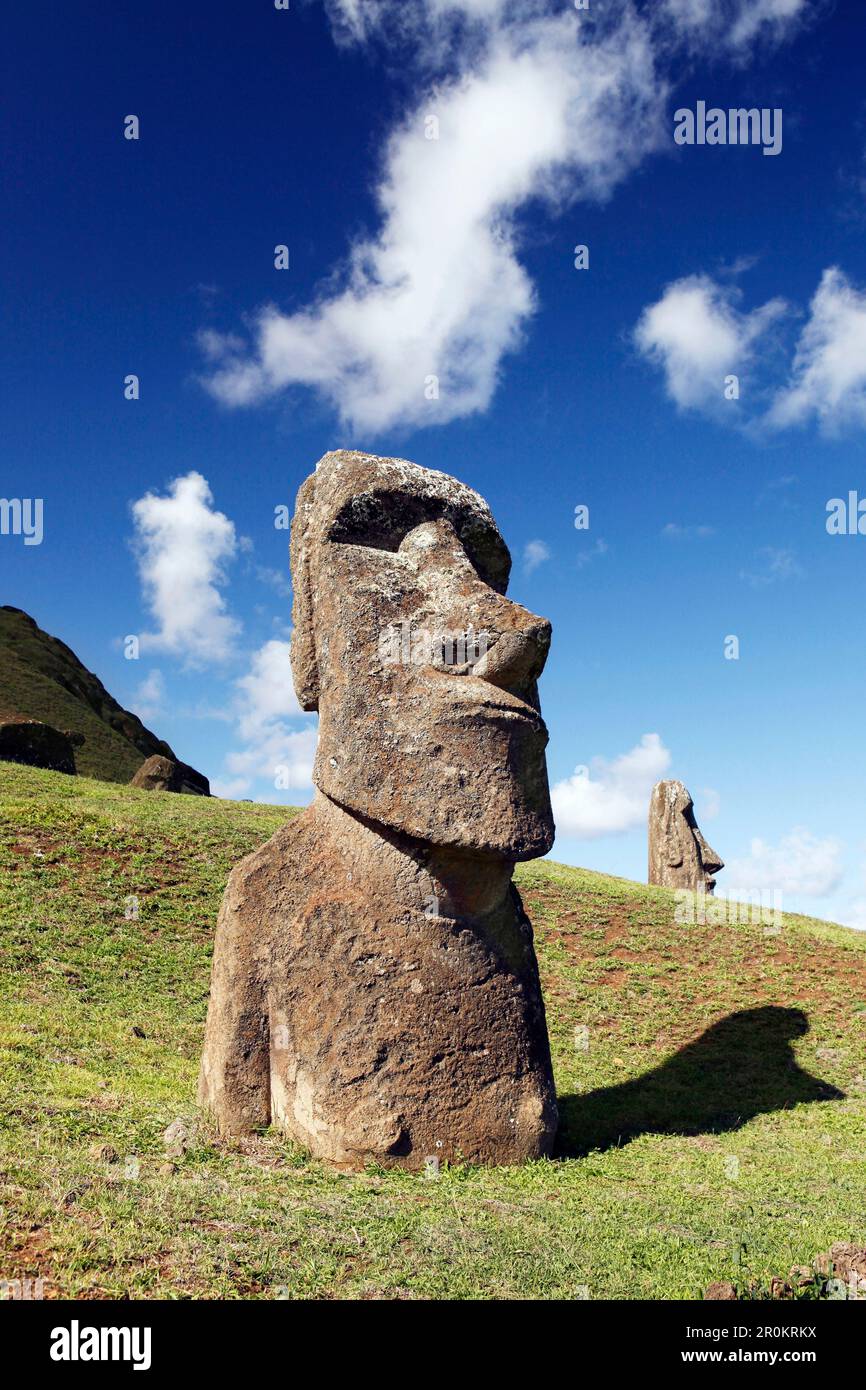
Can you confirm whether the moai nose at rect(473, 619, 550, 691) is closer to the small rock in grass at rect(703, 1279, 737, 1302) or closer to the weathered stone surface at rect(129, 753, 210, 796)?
the small rock in grass at rect(703, 1279, 737, 1302)

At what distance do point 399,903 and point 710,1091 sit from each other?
4978 mm

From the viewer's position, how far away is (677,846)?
22.3 m

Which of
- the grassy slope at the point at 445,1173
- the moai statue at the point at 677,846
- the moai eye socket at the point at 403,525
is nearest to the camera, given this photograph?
the grassy slope at the point at 445,1173

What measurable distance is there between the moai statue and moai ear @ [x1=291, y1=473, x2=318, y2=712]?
1653 cm

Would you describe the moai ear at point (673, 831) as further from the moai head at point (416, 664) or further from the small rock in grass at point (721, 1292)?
the small rock in grass at point (721, 1292)

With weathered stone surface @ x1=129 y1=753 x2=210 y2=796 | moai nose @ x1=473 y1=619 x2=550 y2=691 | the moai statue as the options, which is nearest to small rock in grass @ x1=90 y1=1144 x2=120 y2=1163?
moai nose @ x1=473 y1=619 x2=550 y2=691

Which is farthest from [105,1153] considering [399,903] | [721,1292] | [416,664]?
[416,664]

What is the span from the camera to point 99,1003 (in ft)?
32.5

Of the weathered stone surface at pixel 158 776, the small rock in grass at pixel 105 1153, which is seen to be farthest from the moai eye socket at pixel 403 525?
the weathered stone surface at pixel 158 776

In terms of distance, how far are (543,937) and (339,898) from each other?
28.7 feet

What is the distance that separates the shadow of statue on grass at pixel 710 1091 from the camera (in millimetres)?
8031

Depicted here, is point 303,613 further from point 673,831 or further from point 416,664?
point 673,831

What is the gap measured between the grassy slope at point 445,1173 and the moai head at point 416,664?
2167 mm
